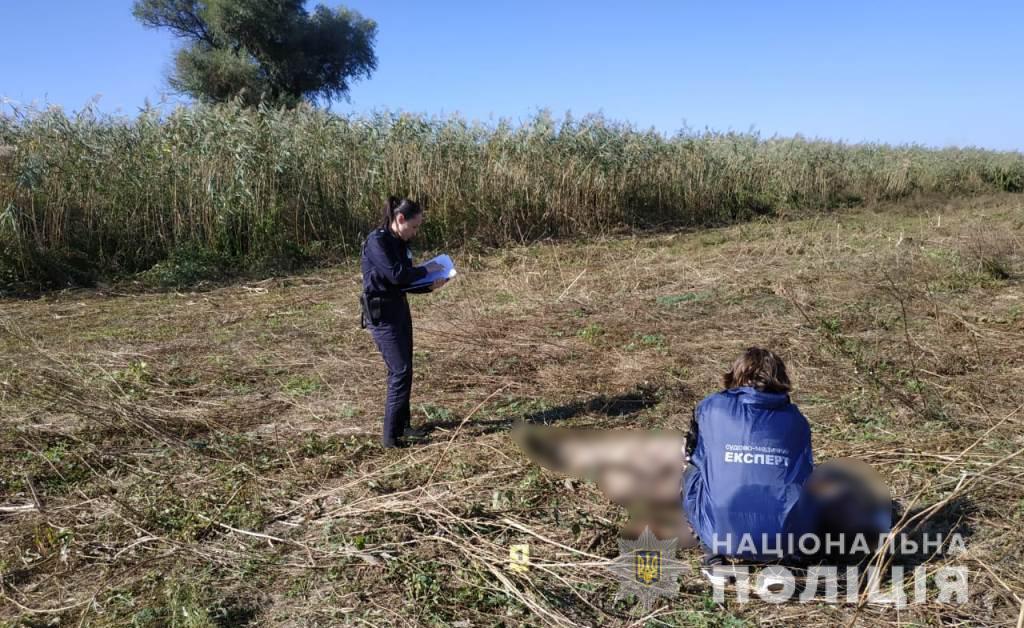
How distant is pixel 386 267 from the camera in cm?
395

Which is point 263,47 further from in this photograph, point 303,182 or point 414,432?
point 414,432

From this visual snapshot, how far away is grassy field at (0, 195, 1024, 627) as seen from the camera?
2750mm

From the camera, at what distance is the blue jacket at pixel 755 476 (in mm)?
2672

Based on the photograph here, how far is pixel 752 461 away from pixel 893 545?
788 mm

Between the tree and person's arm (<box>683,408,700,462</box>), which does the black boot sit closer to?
person's arm (<box>683,408,700,462</box>)

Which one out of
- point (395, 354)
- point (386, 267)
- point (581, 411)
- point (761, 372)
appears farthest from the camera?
point (581, 411)

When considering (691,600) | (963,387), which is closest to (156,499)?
(691,600)

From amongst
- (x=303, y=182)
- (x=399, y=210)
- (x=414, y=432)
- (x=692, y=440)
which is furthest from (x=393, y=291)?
(x=303, y=182)

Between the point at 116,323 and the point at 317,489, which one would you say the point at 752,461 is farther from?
the point at 116,323

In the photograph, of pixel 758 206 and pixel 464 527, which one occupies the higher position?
pixel 758 206

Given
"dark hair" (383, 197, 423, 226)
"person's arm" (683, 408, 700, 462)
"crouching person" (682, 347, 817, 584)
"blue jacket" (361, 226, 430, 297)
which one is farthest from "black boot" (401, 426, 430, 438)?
"crouching person" (682, 347, 817, 584)

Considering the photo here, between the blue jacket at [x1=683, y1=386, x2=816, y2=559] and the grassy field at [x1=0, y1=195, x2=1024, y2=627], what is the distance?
0.84 ft

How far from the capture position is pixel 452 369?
558 cm

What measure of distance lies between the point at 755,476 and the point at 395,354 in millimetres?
2225
